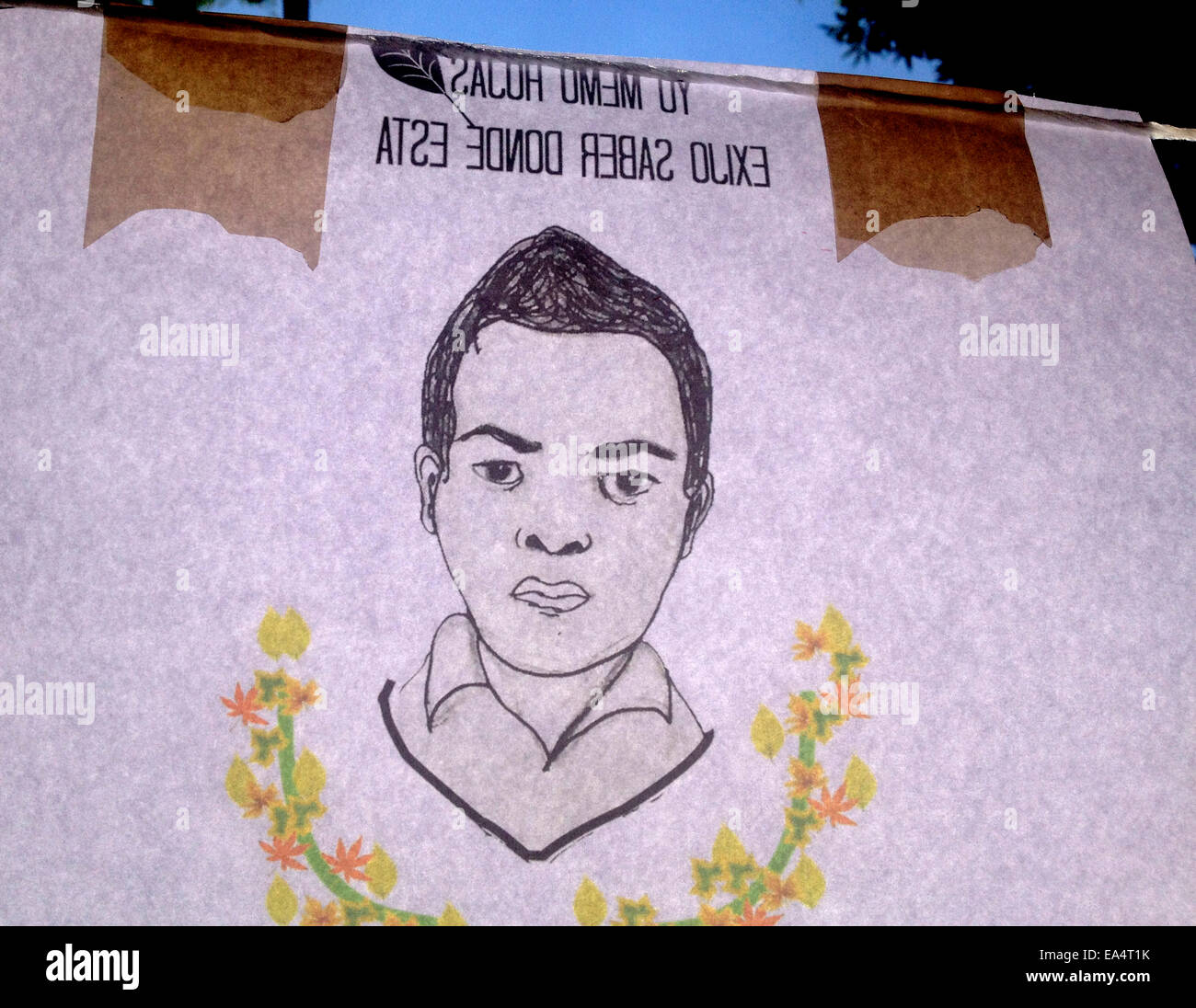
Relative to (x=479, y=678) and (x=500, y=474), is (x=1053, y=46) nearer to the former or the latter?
(x=500, y=474)

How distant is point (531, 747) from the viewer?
130 centimetres

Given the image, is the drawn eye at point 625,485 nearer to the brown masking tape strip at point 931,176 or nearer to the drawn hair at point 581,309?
the drawn hair at point 581,309

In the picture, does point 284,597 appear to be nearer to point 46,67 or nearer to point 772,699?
point 772,699

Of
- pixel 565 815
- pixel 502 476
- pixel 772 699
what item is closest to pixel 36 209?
pixel 502 476

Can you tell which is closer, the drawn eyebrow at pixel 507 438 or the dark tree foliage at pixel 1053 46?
the drawn eyebrow at pixel 507 438

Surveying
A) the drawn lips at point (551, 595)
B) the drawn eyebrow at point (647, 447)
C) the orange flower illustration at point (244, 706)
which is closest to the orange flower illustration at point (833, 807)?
the drawn lips at point (551, 595)

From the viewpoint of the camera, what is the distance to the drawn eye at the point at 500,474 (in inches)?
52.8

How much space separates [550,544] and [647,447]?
0.23 metres

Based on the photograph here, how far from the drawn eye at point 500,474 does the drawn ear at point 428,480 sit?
7 cm

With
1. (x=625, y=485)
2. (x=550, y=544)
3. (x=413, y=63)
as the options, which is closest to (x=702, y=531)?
(x=625, y=485)

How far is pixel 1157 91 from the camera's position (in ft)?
5.20

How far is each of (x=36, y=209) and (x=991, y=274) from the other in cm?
162

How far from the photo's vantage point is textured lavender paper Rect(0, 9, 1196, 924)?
4.03ft

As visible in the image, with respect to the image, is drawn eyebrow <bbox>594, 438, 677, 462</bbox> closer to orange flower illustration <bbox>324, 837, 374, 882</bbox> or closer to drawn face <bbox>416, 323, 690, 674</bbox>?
drawn face <bbox>416, 323, 690, 674</bbox>
